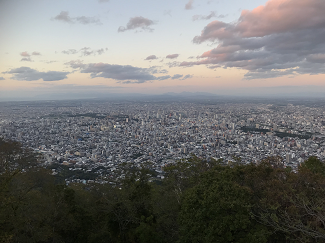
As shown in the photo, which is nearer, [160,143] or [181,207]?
[181,207]

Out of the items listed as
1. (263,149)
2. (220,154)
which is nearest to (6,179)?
(220,154)

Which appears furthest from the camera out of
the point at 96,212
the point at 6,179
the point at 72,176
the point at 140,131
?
the point at 140,131

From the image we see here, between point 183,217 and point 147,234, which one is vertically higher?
point 183,217

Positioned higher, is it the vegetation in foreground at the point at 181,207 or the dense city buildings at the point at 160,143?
the vegetation in foreground at the point at 181,207

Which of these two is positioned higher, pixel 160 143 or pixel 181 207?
pixel 181 207

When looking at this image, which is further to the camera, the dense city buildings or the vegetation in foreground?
the dense city buildings

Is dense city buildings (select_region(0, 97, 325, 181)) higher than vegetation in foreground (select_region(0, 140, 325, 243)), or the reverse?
vegetation in foreground (select_region(0, 140, 325, 243))

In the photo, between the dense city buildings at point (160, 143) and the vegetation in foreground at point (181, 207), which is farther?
the dense city buildings at point (160, 143)

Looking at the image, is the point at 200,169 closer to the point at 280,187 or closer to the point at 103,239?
the point at 280,187
